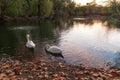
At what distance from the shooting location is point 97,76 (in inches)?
447

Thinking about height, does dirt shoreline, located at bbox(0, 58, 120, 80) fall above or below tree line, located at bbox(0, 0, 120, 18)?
below

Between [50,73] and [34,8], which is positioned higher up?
[34,8]

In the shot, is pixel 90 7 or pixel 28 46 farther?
pixel 90 7

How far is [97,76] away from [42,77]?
10.7 ft

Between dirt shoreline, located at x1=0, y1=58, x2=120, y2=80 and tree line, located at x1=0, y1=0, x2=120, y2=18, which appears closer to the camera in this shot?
dirt shoreline, located at x1=0, y1=58, x2=120, y2=80

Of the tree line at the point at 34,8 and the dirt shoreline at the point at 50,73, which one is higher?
the tree line at the point at 34,8

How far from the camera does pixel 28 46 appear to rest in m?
18.8

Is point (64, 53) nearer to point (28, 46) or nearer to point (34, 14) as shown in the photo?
point (28, 46)

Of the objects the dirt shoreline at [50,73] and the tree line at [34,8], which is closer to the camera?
the dirt shoreline at [50,73]

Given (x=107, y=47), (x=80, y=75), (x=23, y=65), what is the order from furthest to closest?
(x=107, y=47), (x=23, y=65), (x=80, y=75)

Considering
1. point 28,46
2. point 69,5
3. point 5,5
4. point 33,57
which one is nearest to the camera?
point 33,57

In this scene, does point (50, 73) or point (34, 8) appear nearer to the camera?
point (50, 73)

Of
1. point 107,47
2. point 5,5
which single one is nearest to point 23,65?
point 107,47

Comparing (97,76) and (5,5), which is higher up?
(5,5)
